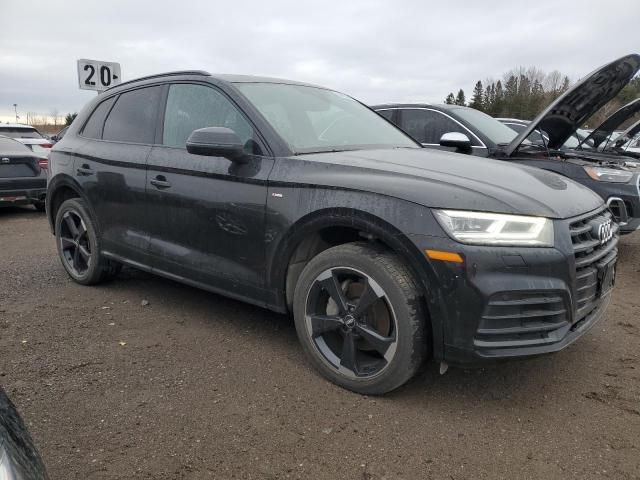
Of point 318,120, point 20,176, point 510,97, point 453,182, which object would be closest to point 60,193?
point 318,120

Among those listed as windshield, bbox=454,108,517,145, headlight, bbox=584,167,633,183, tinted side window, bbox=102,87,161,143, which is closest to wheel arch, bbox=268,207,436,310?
tinted side window, bbox=102,87,161,143

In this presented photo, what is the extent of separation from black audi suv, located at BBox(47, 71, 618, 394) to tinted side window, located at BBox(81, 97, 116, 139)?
0.25 meters

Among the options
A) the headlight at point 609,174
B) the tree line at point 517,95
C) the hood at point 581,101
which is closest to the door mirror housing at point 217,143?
the hood at point 581,101

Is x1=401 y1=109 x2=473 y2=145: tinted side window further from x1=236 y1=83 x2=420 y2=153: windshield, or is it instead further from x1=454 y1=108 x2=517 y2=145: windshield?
x1=236 y1=83 x2=420 y2=153: windshield

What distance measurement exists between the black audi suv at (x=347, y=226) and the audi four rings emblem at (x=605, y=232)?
0.04 ft

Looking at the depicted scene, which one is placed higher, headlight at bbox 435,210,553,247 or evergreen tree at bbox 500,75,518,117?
evergreen tree at bbox 500,75,518,117

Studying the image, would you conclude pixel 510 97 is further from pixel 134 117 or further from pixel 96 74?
pixel 134 117

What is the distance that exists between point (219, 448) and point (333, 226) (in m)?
1.21

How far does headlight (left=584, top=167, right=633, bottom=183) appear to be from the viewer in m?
5.60

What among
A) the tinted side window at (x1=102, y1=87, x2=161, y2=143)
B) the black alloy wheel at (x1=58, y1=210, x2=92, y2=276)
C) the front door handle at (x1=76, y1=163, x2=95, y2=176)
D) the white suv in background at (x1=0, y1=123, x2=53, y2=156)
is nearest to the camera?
the tinted side window at (x1=102, y1=87, x2=161, y2=143)

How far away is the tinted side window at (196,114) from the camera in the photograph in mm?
3379

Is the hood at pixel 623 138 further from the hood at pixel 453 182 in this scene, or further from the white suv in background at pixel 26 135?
the white suv in background at pixel 26 135

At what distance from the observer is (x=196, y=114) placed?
3.69m

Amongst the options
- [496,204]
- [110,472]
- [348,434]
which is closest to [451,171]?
[496,204]
